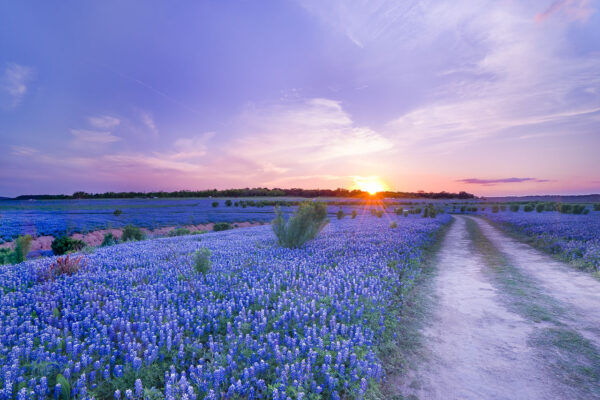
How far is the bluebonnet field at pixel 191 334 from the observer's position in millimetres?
3459

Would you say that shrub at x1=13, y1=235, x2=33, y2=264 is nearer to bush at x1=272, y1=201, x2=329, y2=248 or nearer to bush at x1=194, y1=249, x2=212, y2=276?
bush at x1=194, y1=249, x2=212, y2=276

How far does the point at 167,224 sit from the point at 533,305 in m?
37.4

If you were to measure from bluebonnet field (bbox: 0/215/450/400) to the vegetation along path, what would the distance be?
102 cm

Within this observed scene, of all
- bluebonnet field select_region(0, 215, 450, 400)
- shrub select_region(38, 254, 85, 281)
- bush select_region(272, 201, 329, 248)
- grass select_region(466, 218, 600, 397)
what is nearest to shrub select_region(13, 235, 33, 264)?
bluebonnet field select_region(0, 215, 450, 400)

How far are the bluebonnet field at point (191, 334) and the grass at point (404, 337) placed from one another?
0.22 metres

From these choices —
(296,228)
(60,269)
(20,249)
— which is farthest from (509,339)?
(20,249)

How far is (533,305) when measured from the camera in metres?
7.45

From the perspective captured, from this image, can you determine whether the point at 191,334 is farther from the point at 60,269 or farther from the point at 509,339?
the point at 509,339

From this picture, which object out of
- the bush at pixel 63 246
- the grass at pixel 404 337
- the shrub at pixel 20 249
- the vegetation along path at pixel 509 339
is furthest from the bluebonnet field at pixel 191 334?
the bush at pixel 63 246

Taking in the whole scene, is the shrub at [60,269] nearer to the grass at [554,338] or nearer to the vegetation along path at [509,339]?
the vegetation along path at [509,339]

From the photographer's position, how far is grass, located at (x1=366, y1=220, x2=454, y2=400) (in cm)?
424

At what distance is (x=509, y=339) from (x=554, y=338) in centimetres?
90

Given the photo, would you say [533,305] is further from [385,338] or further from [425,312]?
[385,338]

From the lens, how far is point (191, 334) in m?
4.73
